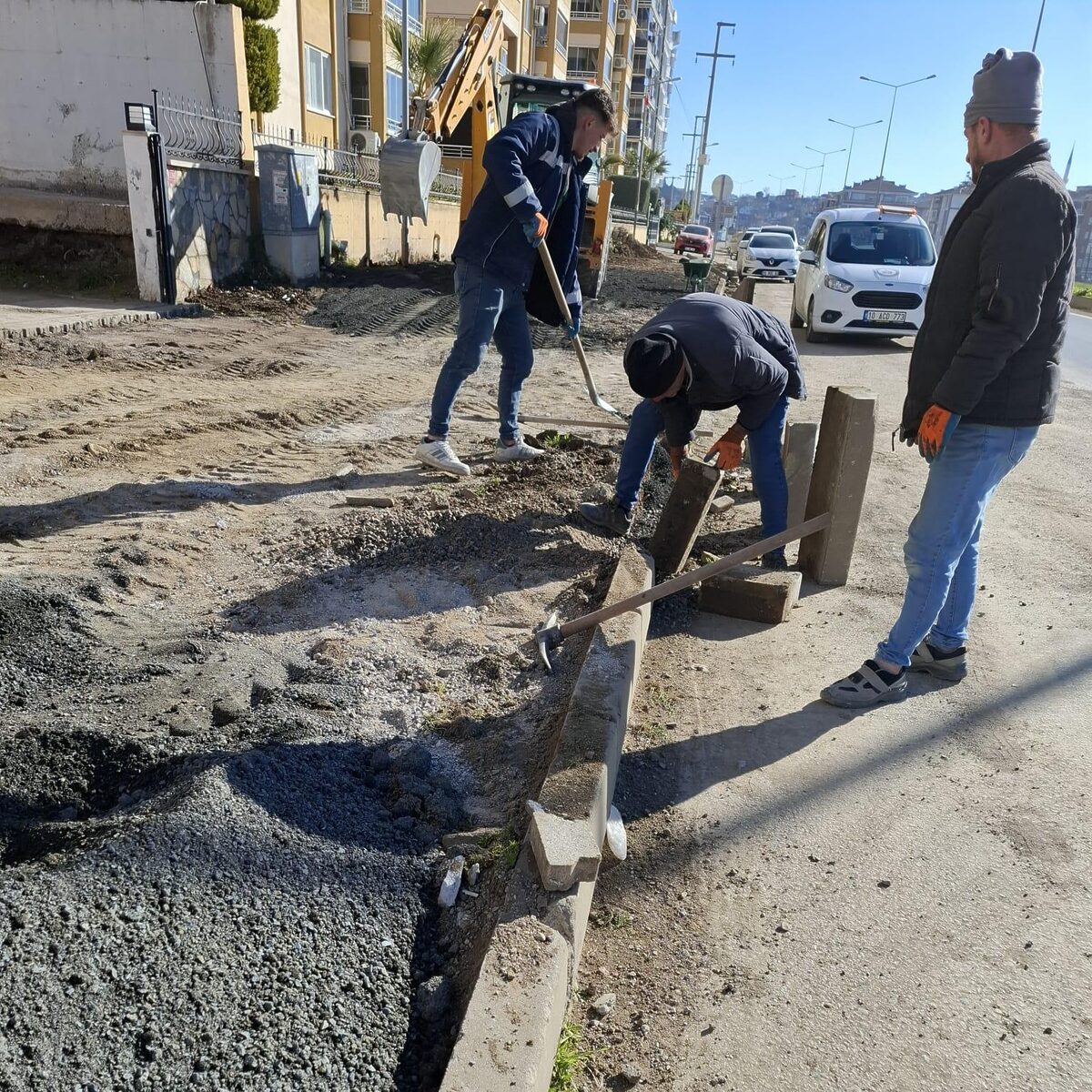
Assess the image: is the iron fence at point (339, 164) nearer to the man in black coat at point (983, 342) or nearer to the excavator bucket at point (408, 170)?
the excavator bucket at point (408, 170)

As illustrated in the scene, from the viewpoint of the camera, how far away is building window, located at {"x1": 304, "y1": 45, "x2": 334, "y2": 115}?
21.0 m

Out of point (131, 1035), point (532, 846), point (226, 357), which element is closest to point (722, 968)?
point (532, 846)

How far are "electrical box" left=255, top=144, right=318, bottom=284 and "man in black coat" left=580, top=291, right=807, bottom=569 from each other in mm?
10248

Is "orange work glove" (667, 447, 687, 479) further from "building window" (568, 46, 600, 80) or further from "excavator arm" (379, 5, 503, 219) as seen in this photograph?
"building window" (568, 46, 600, 80)

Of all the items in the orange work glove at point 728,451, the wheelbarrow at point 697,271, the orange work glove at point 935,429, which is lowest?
Answer: the orange work glove at point 728,451

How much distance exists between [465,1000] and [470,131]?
14.0m

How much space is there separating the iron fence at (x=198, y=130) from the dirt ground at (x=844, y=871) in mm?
10259

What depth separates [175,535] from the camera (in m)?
4.28

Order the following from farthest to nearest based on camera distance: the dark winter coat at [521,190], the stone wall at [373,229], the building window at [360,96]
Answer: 1. the building window at [360,96]
2. the stone wall at [373,229]
3. the dark winter coat at [521,190]

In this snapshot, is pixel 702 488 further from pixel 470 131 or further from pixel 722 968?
pixel 470 131

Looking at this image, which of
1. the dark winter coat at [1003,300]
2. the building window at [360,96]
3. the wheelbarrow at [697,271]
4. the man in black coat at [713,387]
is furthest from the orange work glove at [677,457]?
the building window at [360,96]

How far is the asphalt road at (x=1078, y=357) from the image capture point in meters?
11.3

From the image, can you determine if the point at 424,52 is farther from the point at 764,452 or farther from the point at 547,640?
the point at 547,640

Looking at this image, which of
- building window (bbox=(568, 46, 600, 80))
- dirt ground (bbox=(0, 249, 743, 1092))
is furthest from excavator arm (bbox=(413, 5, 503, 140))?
building window (bbox=(568, 46, 600, 80))
